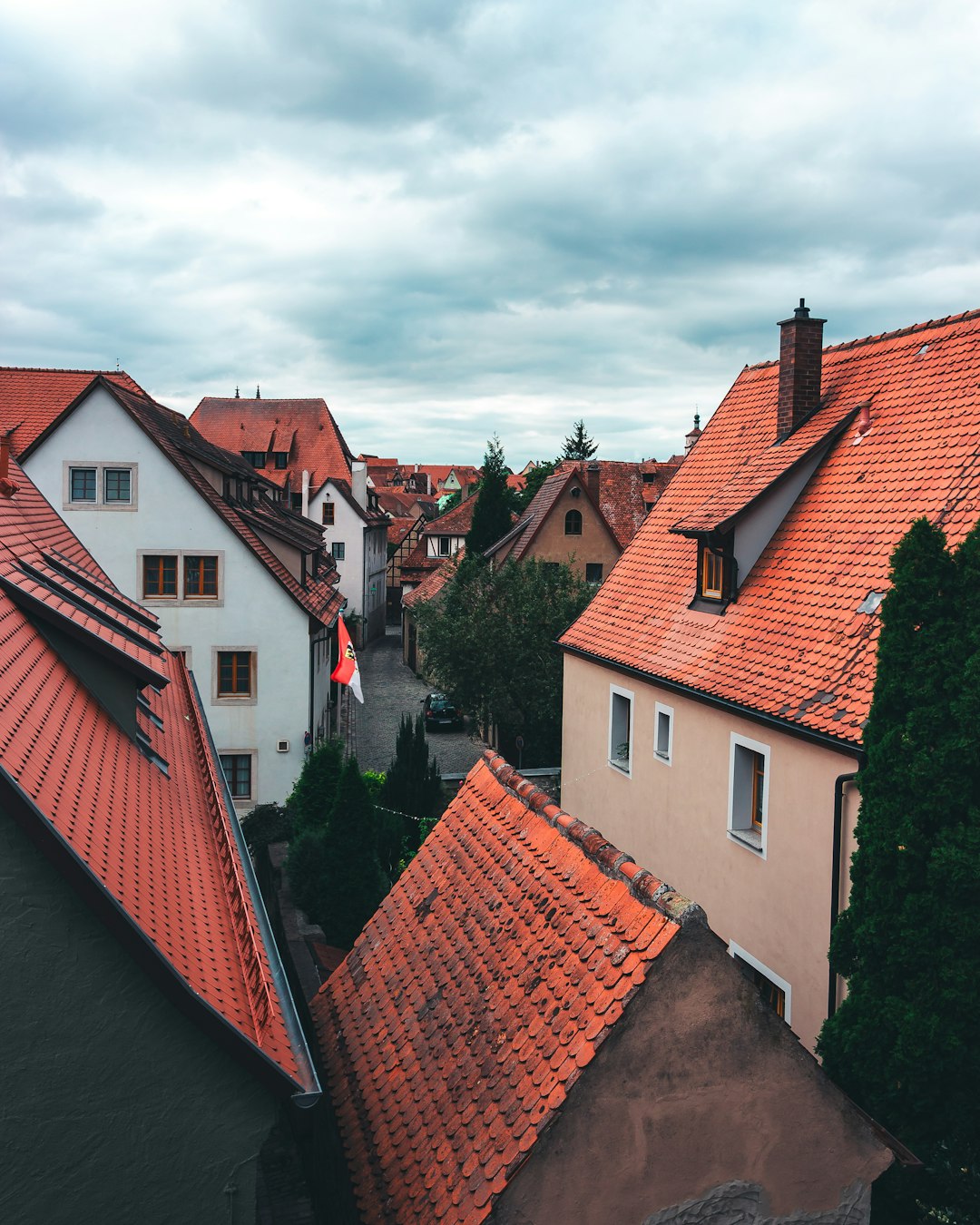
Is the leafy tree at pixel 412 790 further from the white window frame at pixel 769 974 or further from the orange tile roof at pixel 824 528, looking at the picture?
the white window frame at pixel 769 974

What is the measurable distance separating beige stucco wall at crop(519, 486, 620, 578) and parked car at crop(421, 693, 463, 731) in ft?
22.3

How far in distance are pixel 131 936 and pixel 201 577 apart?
21.8 meters

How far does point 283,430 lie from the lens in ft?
211

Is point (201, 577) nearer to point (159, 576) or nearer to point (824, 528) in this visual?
point (159, 576)

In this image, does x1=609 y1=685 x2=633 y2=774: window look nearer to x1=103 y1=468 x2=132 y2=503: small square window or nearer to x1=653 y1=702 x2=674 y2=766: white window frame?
x1=653 y1=702 x2=674 y2=766: white window frame

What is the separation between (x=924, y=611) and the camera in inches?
361

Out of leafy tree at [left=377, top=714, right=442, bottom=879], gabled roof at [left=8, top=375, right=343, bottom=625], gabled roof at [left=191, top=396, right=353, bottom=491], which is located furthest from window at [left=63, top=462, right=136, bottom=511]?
gabled roof at [left=191, top=396, right=353, bottom=491]

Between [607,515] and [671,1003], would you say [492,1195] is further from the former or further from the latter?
[607,515]

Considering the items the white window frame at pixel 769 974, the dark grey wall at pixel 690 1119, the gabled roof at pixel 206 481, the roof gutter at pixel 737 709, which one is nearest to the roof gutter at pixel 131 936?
the dark grey wall at pixel 690 1119

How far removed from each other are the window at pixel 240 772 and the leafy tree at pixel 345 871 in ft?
28.2

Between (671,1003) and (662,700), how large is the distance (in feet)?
34.7

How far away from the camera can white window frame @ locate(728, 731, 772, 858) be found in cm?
1303

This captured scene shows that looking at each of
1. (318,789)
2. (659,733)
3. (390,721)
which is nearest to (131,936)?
(659,733)

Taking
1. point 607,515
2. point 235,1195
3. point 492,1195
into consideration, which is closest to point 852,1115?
point 492,1195
